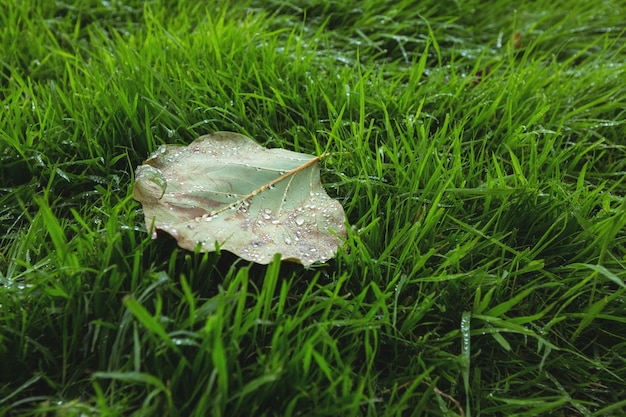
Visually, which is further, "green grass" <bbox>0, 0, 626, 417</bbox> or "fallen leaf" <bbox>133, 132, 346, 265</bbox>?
"fallen leaf" <bbox>133, 132, 346, 265</bbox>

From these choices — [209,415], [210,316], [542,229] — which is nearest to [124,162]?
[210,316]

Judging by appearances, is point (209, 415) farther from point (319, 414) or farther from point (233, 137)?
point (233, 137)

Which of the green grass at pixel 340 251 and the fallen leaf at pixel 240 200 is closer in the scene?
the green grass at pixel 340 251
